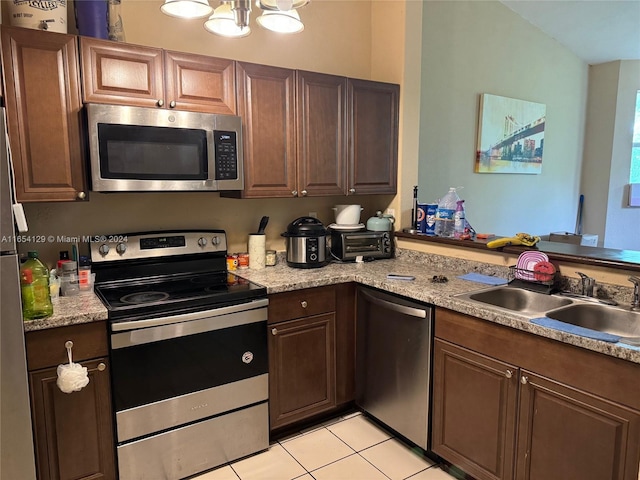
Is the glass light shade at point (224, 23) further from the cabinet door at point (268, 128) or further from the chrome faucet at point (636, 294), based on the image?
the chrome faucet at point (636, 294)

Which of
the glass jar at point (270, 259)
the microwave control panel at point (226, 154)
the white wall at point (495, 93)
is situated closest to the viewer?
the microwave control panel at point (226, 154)

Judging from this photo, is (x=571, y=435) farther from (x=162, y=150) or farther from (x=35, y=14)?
(x=35, y=14)

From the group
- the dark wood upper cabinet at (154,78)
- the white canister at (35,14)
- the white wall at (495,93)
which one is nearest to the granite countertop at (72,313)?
the dark wood upper cabinet at (154,78)

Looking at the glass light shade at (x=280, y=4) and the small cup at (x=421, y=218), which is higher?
the glass light shade at (x=280, y=4)

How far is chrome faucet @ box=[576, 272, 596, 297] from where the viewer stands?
199cm

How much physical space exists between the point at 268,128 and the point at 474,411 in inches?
70.0

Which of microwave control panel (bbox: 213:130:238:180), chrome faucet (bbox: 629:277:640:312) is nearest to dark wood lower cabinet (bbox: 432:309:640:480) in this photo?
chrome faucet (bbox: 629:277:640:312)

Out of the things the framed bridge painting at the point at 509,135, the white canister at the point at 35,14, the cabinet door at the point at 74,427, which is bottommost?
the cabinet door at the point at 74,427

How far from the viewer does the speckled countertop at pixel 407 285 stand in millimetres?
1670

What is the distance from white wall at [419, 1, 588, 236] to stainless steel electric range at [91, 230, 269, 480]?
2073 millimetres

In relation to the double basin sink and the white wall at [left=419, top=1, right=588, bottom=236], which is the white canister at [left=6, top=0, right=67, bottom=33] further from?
the white wall at [left=419, top=1, right=588, bottom=236]

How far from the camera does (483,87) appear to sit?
13.0 ft

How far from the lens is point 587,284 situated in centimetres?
200

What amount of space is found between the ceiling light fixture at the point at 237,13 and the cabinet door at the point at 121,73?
47 centimetres
